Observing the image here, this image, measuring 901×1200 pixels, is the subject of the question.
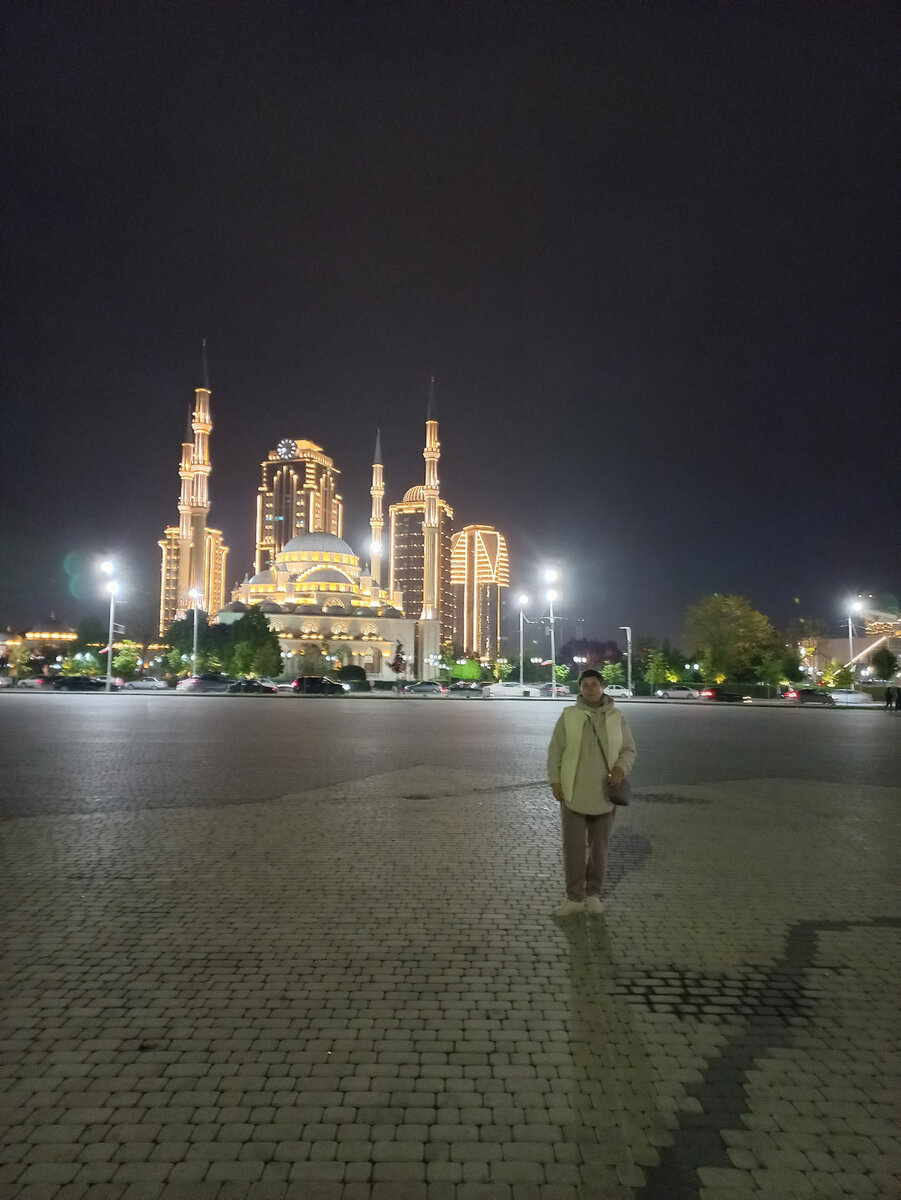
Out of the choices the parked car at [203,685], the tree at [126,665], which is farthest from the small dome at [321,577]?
the parked car at [203,685]

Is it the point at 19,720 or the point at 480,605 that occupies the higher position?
the point at 480,605

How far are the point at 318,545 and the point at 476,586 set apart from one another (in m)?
80.0

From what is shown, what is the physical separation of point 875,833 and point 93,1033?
24.8 ft

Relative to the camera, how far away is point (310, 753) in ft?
49.6

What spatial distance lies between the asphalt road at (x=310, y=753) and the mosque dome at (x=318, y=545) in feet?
304

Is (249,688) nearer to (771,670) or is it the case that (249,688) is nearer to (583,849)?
(771,670)

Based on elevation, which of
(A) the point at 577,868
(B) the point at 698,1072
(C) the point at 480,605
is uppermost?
(C) the point at 480,605

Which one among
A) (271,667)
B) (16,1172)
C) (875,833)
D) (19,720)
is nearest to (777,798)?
(875,833)

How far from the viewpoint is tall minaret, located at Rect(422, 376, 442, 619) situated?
107688 millimetres

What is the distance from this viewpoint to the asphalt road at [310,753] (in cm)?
1070

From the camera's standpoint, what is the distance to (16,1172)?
278 centimetres

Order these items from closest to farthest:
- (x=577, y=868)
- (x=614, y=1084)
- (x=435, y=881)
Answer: (x=614, y=1084) → (x=577, y=868) → (x=435, y=881)

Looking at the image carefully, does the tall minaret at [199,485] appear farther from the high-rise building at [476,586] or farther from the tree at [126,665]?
the high-rise building at [476,586]

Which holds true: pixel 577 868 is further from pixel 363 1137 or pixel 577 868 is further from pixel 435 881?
pixel 363 1137
